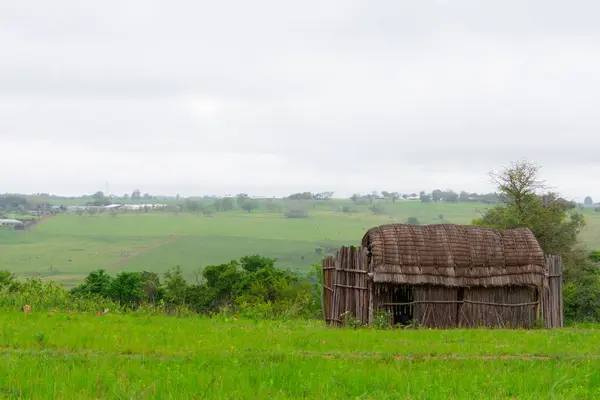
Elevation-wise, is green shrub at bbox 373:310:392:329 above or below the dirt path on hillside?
above

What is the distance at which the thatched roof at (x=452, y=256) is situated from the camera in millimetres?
23859

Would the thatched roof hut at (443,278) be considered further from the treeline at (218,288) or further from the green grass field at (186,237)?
the green grass field at (186,237)

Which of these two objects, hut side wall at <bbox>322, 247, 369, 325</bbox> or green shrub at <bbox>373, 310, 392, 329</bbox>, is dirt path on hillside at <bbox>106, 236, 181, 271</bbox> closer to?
hut side wall at <bbox>322, 247, 369, 325</bbox>

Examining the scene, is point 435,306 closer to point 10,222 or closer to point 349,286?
point 349,286

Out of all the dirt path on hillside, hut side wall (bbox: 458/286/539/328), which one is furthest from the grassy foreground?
the dirt path on hillside

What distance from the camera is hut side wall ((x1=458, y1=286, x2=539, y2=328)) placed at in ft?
82.5

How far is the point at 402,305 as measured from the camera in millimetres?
24875

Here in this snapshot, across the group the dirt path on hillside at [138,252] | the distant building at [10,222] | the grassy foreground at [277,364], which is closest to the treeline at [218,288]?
the grassy foreground at [277,364]

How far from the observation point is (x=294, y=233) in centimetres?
13700

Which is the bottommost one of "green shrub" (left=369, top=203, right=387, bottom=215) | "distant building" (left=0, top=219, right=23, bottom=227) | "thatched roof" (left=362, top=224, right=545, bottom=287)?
"distant building" (left=0, top=219, right=23, bottom=227)

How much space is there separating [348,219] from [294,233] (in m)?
13.3

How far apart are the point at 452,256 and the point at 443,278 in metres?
0.92

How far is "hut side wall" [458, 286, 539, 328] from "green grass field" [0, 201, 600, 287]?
69666 millimetres

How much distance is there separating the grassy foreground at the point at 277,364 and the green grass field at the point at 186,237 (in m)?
79.7
